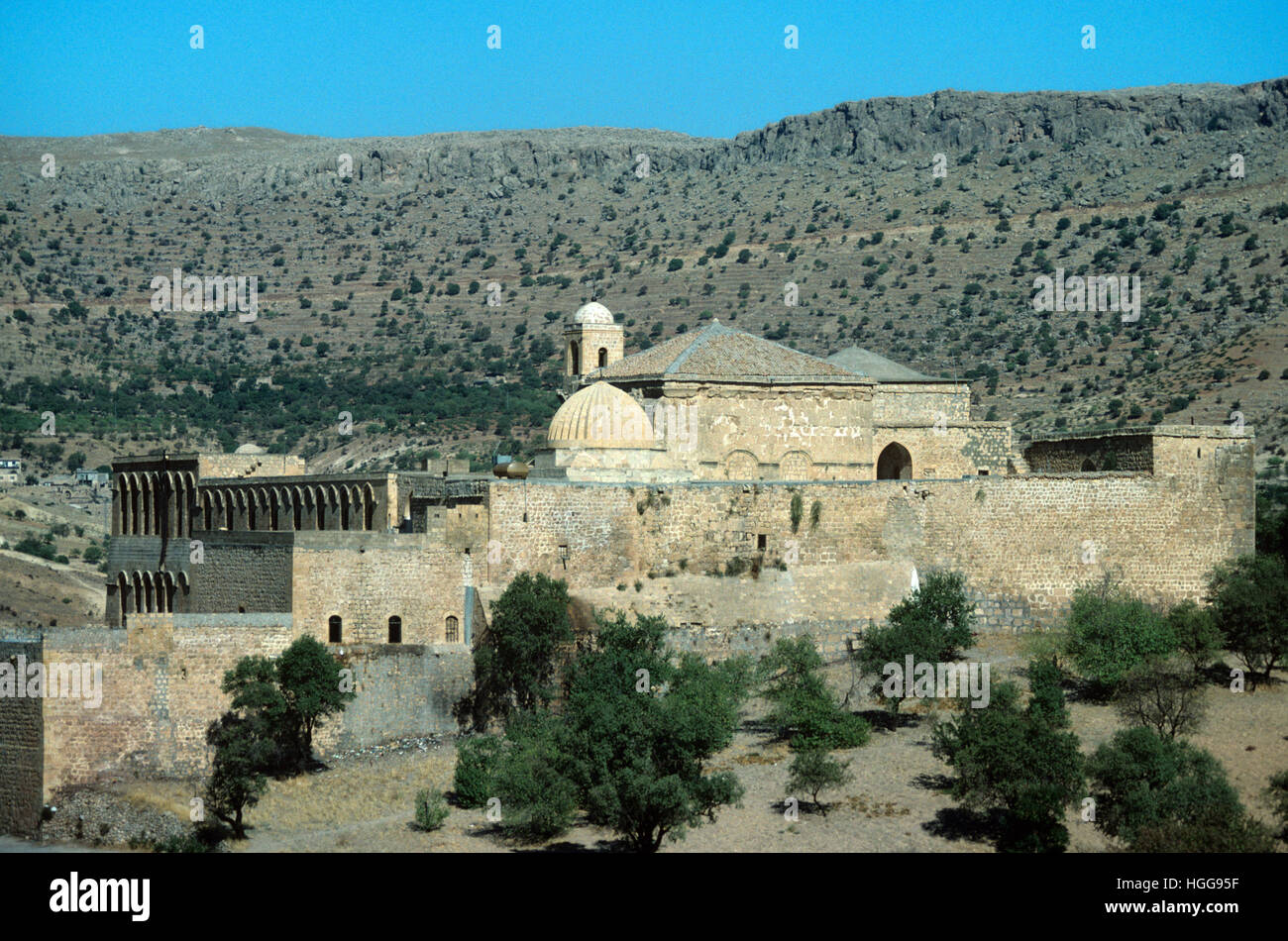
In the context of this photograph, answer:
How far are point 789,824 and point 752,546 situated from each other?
34.1 ft

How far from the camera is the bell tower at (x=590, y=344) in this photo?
170 ft

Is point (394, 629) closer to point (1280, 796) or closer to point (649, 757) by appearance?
point (649, 757)

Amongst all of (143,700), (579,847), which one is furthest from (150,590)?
(579,847)

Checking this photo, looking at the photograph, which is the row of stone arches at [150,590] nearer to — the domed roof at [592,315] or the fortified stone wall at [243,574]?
the fortified stone wall at [243,574]

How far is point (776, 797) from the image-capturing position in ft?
121

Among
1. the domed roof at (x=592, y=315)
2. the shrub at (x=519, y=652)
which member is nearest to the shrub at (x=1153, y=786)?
the shrub at (x=519, y=652)

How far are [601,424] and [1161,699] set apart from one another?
1375cm

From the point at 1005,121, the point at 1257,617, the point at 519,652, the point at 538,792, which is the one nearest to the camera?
the point at 538,792

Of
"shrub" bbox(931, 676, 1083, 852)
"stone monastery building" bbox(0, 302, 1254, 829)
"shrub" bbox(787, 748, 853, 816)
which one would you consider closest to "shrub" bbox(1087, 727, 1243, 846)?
"shrub" bbox(931, 676, 1083, 852)

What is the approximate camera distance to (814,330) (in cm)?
8719

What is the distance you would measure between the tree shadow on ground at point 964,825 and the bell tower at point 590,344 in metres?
19.1

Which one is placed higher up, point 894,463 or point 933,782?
→ point 894,463
